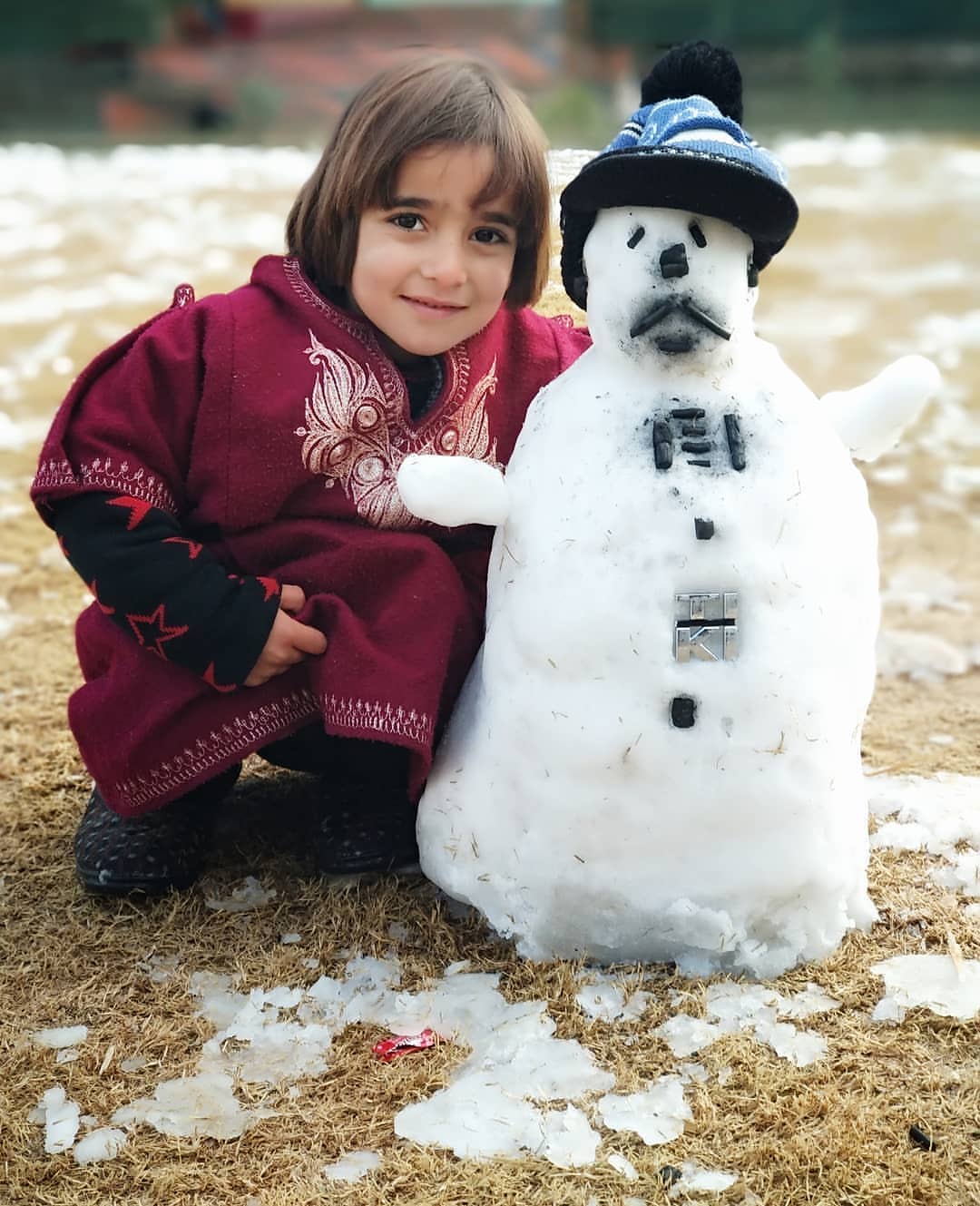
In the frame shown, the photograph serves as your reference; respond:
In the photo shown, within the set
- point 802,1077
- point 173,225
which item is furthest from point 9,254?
point 802,1077

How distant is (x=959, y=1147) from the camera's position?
4.51ft

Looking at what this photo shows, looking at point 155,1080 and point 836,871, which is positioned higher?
point 836,871

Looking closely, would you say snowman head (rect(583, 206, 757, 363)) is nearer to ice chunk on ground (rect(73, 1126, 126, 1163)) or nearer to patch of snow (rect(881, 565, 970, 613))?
ice chunk on ground (rect(73, 1126, 126, 1163))

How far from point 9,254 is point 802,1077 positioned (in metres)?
5.91

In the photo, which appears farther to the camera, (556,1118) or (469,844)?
(469,844)

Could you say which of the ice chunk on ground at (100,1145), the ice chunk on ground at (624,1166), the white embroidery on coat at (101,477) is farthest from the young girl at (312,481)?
the ice chunk on ground at (624,1166)

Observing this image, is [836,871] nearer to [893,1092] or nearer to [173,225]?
[893,1092]

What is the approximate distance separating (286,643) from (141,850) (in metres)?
0.36

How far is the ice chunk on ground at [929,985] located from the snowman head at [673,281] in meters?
0.77

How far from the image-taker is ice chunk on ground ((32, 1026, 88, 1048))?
158 centimetres

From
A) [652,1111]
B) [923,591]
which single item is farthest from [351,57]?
[652,1111]

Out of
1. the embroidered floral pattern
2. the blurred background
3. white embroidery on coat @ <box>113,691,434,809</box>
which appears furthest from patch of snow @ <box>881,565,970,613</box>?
the blurred background

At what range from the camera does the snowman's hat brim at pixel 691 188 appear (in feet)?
4.83

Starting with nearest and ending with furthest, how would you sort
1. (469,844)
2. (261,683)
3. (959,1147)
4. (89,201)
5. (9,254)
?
(959,1147) → (469,844) → (261,683) → (9,254) → (89,201)
